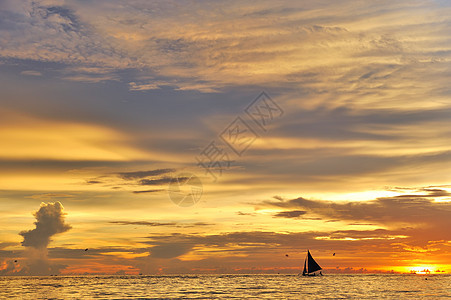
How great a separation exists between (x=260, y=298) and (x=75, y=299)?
5954cm

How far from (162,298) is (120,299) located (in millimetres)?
13559

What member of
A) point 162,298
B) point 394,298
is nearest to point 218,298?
point 162,298

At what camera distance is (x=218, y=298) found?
158 m

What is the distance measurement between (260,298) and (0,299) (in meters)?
83.8

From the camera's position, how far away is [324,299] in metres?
155

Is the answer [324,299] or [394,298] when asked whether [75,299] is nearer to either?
[324,299]

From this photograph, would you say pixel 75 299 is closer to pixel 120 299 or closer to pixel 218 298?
pixel 120 299

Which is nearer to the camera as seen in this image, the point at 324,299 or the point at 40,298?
the point at 324,299

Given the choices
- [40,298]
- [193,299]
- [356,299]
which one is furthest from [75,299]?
[356,299]

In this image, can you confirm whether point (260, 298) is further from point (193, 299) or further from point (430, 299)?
point (430, 299)

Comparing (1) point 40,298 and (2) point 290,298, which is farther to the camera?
(1) point 40,298

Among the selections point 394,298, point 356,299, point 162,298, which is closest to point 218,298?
point 162,298

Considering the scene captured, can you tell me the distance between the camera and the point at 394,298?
163 metres

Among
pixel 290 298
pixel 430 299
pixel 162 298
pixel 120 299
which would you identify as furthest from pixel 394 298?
pixel 120 299
